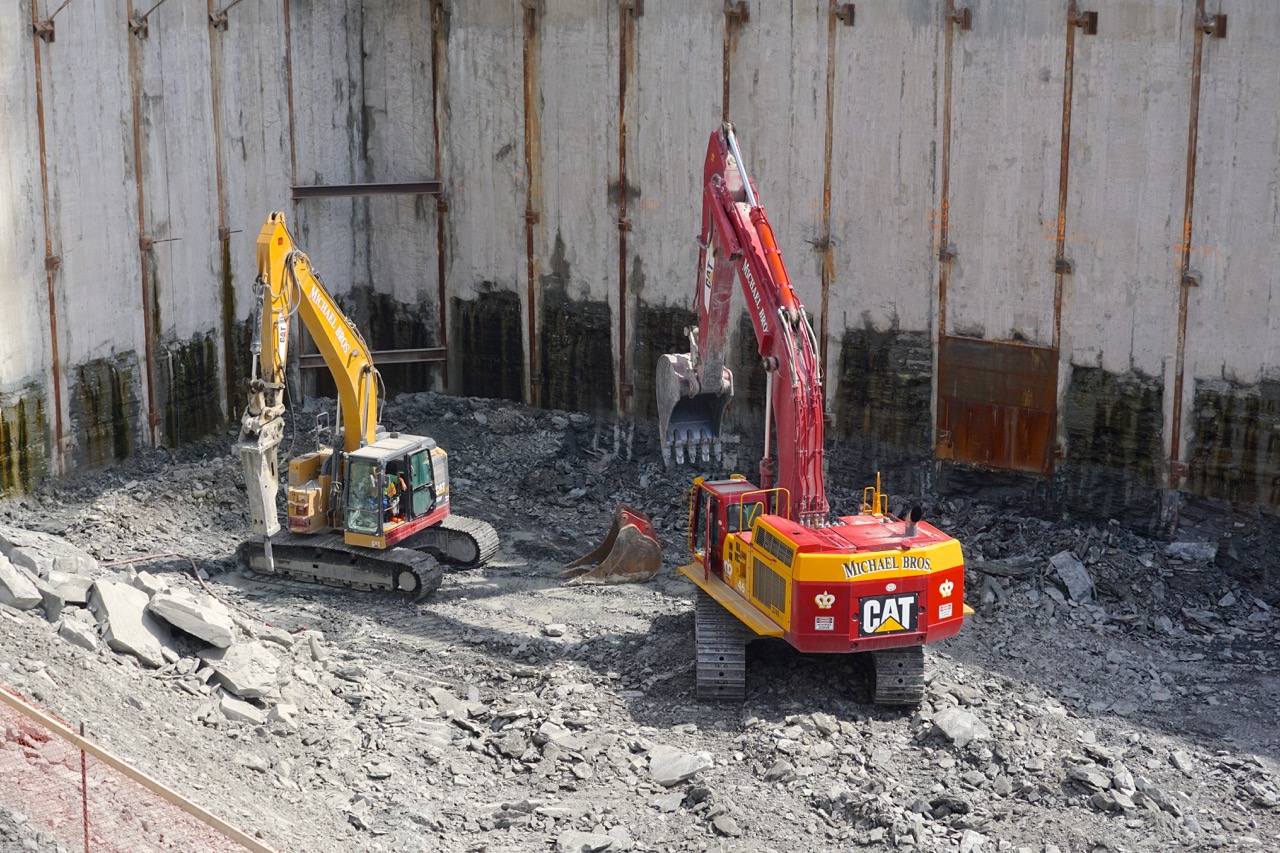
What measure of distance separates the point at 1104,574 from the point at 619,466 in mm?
6685

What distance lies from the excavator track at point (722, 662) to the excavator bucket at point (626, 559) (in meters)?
3.31

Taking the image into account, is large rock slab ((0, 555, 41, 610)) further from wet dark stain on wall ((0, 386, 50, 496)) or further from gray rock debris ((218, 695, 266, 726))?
wet dark stain on wall ((0, 386, 50, 496))

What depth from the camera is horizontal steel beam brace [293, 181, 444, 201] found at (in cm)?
2328

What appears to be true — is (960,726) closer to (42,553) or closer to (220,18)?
(42,553)

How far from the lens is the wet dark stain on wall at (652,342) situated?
862 inches

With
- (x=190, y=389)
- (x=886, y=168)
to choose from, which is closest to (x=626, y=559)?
(x=886, y=168)

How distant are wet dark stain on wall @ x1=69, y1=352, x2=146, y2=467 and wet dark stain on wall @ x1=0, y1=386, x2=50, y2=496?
0.49 metres

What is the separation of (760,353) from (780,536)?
1962 mm

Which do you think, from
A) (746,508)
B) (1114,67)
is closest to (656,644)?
(746,508)

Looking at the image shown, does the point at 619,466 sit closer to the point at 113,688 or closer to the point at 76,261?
the point at 76,261

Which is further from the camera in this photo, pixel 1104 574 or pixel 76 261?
pixel 76 261

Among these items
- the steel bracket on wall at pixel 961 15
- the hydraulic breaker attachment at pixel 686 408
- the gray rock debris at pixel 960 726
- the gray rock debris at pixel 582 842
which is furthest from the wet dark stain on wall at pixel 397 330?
the gray rock debris at pixel 582 842

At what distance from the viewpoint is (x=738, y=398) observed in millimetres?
21609

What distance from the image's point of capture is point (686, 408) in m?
17.0
